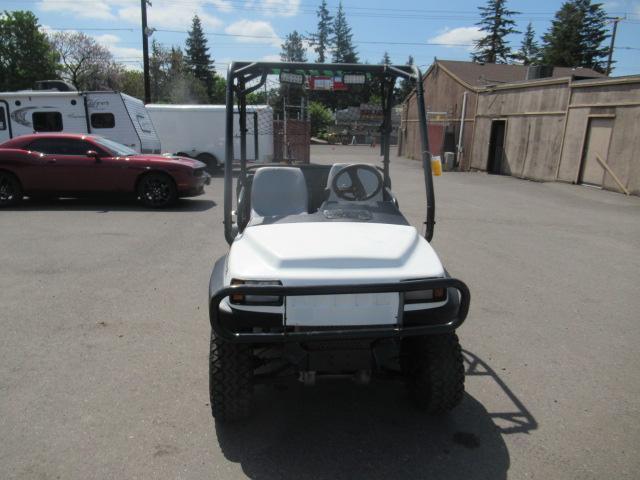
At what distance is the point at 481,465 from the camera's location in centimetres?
259

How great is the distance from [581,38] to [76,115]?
179 ft

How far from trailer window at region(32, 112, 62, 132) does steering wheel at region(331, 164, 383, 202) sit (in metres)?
14.6

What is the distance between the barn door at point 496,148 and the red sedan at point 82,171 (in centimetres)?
1578

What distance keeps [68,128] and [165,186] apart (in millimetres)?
7291

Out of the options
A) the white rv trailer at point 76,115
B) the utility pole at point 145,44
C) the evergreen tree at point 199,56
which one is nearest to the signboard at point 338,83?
the white rv trailer at point 76,115

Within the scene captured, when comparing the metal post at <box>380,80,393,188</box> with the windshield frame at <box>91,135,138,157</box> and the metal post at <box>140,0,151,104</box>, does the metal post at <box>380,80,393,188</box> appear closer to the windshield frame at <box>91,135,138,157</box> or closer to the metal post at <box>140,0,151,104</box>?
the windshield frame at <box>91,135,138,157</box>

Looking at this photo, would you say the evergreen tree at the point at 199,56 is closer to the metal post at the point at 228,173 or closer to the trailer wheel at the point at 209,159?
the trailer wheel at the point at 209,159

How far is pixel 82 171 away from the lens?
9914mm

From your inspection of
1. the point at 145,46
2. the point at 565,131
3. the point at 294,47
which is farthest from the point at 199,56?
the point at 565,131

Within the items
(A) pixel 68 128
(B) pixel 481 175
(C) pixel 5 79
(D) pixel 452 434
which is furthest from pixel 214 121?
(C) pixel 5 79

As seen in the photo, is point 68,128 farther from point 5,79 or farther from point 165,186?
point 5,79

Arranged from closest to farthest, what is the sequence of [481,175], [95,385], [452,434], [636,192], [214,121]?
[452,434] < [95,385] < [636,192] < [214,121] < [481,175]

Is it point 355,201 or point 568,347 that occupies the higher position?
point 355,201

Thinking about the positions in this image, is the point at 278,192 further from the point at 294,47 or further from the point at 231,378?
the point at 294,47
